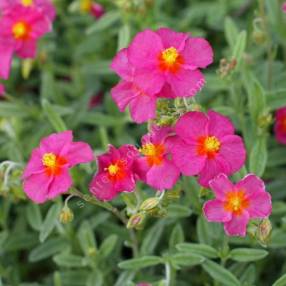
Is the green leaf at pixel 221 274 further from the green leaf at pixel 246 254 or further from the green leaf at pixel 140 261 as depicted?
the green leaf at pixel 140 261

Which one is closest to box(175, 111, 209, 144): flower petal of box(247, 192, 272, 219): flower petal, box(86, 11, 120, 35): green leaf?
box(247, 192, 272, 219): flower petal

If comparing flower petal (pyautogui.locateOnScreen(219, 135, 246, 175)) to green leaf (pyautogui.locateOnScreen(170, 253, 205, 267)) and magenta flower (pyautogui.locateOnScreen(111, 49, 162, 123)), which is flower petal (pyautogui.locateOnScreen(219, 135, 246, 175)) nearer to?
magenta flower (pyautogui.locateOnScreen(111, 49, 162, 123))

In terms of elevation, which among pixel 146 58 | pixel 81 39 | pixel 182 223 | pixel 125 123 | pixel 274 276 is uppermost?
pixel 146 58

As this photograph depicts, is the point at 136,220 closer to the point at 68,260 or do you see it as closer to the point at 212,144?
the point at 212,144

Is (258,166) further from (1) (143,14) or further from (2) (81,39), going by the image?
(2) (81,39)

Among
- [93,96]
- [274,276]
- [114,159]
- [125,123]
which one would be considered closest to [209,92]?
[125,123]

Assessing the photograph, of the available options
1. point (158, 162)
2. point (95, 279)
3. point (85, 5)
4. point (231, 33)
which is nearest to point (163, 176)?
point (158, 162)

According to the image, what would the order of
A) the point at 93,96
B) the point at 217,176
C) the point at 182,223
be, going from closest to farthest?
the point at 217,176 → the point at 182,223 → the point at 93,96
